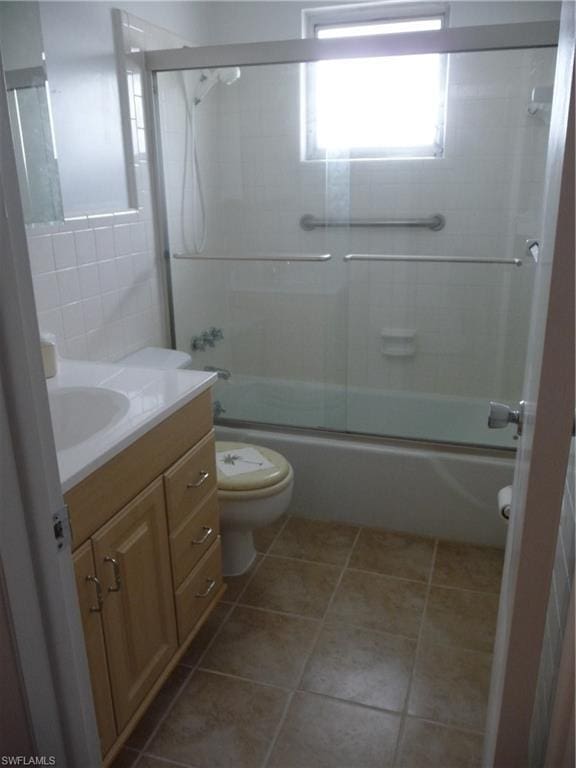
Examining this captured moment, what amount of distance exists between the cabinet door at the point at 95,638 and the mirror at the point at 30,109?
42.0 inches

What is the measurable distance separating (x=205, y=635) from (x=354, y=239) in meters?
1.85

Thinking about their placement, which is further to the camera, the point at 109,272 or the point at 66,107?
the point at 109,272

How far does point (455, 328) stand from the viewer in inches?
114

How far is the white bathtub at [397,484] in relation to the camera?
2367 mm

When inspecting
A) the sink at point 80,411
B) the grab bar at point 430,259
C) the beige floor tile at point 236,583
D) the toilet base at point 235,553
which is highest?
the grab bar at point 430,259

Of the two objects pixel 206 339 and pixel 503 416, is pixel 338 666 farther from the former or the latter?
pixel 206 339

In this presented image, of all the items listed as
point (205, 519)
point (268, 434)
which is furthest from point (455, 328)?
point (205, 519)

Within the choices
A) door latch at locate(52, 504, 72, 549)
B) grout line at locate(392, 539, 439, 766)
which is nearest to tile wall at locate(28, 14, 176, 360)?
door latch at locate(52, 504, 72, 549)

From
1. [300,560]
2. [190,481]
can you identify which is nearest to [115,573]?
[190,481]

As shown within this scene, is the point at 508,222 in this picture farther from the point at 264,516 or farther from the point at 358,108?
the point at 264,516

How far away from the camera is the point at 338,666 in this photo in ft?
5.90

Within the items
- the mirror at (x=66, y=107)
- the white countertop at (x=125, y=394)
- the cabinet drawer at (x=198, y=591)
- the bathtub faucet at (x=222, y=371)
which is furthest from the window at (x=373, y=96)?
the cabinet drawer at (x=198, y=591)

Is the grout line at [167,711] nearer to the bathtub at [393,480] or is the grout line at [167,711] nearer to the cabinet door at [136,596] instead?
the cabinet door at [136,596]

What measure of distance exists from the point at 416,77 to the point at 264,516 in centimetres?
188
